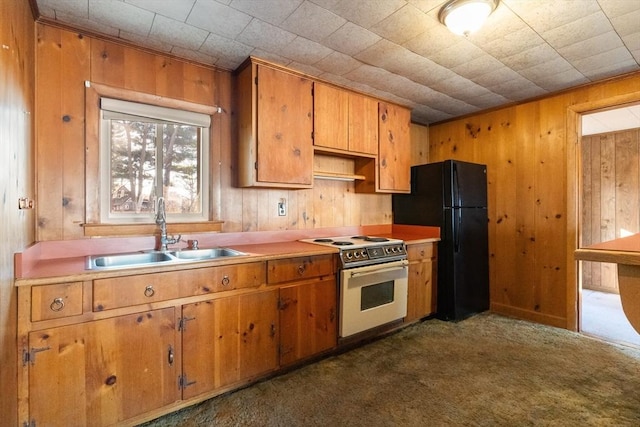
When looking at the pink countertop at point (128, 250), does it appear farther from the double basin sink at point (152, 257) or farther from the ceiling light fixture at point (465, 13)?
the ceiling light fixture at point (465, 13)

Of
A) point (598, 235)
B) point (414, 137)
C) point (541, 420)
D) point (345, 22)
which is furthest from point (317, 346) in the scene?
point (598, 235)

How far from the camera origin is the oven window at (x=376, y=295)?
8.72ft

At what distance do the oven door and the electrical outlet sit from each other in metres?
0.85

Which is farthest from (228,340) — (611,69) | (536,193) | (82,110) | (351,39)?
(611,69)

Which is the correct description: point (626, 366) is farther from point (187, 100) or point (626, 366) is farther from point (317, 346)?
point (187, 100)

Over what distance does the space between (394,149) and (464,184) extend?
2.72 ft

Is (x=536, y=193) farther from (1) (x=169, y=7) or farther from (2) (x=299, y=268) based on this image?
(1) (x=169, y=7)

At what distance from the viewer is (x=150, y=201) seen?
2354 mm

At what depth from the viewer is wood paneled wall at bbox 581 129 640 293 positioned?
4.32 meters

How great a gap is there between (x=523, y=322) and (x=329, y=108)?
294cm

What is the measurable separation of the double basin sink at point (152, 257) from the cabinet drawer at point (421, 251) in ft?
5.59

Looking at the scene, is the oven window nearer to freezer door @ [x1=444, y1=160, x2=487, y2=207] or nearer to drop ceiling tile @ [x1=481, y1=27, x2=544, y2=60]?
freezer door @ [x1=444, y1=160, x2=487, y2=207]

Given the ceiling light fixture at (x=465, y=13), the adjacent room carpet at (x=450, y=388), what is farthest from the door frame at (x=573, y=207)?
the ceiling light fixture at (x=465, y=13)

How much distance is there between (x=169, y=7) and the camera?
1812 mm
